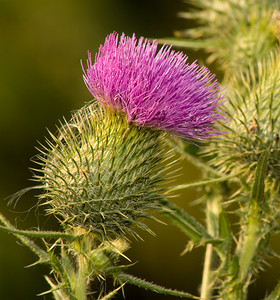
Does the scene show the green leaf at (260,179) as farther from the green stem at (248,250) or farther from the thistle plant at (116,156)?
the thistle plant at (116,156)

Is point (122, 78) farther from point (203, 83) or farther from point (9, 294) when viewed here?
point (9, 294)

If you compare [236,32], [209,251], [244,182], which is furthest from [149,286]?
[236,32]

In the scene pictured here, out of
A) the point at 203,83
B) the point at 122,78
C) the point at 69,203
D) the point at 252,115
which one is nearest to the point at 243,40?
the point at 252,115

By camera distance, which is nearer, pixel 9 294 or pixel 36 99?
pixel 9 294

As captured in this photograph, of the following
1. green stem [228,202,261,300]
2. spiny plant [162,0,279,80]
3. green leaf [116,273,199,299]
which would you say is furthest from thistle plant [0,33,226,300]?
spiny plant [162,0,279,80]

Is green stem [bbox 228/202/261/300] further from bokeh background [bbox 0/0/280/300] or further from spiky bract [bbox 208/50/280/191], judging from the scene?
bokeh background [bbox 0/0/280/300]

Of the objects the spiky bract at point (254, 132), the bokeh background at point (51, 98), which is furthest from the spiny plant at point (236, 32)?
the bokeh background at point (51, 98)
